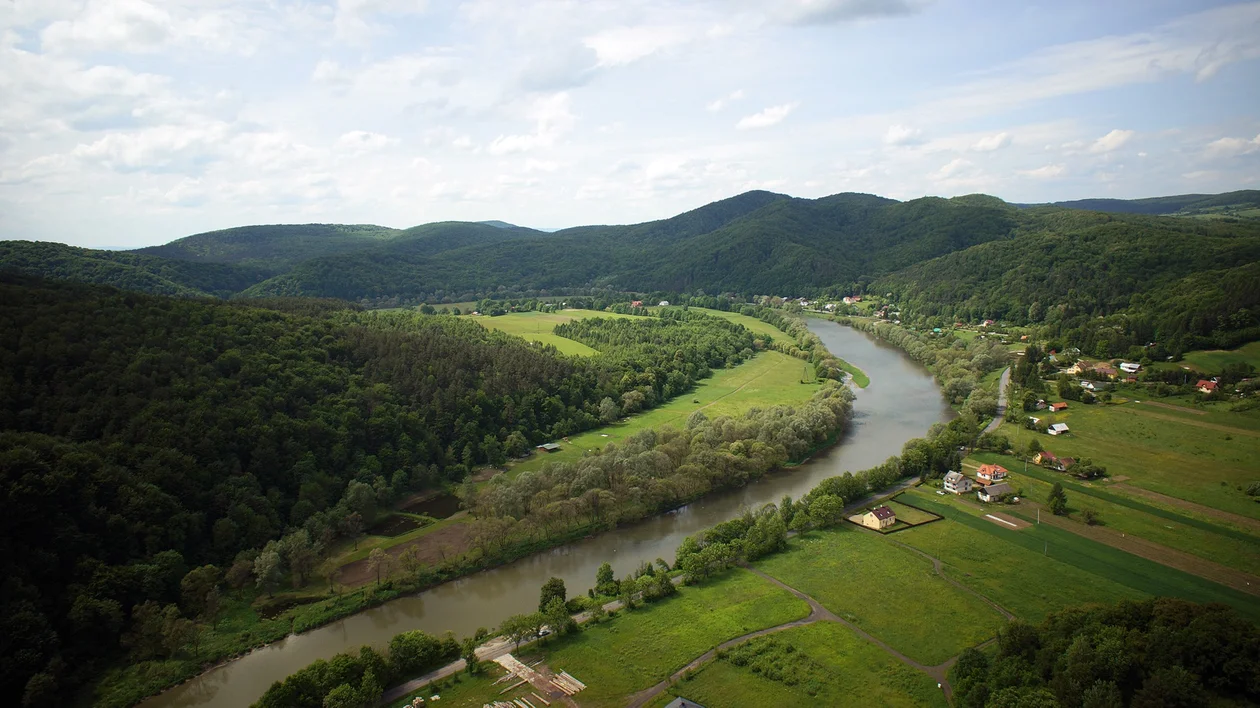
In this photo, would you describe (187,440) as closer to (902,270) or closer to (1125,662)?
(1125,662)

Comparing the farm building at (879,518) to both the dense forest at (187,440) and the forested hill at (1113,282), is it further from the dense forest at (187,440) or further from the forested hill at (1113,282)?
the forested hill at (1113,282)

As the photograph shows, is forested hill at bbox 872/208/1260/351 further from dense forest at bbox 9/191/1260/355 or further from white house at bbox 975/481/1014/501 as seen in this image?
white house at bbox 975/481/1014/501

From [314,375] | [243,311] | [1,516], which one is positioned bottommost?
[1,516]

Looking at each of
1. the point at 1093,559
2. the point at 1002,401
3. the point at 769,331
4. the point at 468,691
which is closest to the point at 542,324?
the point at 769,331

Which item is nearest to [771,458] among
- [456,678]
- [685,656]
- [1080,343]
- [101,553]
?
[685,656]

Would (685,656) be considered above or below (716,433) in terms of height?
below

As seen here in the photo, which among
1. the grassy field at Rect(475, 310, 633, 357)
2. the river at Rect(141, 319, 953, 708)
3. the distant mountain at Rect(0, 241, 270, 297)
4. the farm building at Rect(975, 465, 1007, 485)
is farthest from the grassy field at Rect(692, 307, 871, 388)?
the distant mountain at Rect(0, 241, 270, 297)

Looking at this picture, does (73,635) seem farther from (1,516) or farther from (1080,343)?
(1080,343)
